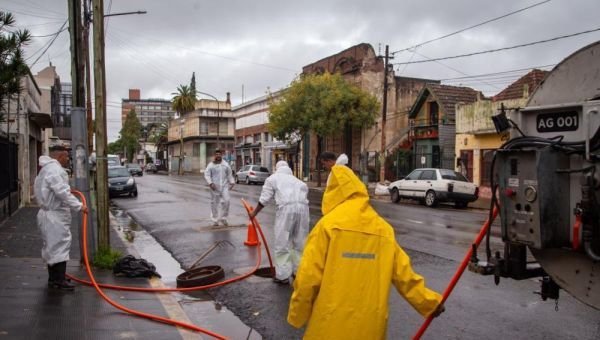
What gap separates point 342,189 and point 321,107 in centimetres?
2984

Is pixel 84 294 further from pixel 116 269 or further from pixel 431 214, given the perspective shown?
pixel 431 214

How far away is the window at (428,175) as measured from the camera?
864 inches

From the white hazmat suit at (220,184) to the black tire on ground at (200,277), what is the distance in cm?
547

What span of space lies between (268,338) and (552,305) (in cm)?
332

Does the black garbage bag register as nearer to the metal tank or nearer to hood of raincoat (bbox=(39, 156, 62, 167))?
hood of raincoat (bbox=(39, 156, 62, 167))

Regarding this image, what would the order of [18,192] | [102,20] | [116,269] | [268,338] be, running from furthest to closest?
[18,192] → [102,20] → [116,269] → [268,338]

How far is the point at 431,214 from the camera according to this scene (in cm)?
1792

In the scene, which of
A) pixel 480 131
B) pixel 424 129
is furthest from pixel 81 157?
pixel 424 129

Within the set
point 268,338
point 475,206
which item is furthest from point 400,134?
point 268,338

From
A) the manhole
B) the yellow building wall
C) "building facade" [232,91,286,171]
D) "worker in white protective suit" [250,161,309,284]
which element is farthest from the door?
"worker in white protective suit" [250,161,309,284]


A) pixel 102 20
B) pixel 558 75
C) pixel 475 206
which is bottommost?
pixel 475 206

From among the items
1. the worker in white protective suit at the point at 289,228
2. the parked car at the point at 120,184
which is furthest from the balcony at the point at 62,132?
the worker in white protective suit at the point at 289,228

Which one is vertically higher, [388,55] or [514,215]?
[388,55]

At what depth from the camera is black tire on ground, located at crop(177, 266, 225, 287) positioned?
7.25 meters
